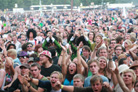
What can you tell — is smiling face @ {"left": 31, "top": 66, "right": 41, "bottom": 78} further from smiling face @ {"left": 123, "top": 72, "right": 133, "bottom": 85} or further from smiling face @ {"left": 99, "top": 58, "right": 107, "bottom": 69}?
smiling face @ {"left": 123, "top": 72, "right": 133, "bottom": 85}

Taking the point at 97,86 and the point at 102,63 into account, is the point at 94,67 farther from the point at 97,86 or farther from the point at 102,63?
the point at 97,86

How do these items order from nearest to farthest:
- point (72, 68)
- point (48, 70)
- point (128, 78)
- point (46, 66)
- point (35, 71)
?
point (128, 78) < point (35, 71) < point (72, 68) < point (48, 70) < point (46, 66)

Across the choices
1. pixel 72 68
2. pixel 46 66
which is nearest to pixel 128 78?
pixel 72 68

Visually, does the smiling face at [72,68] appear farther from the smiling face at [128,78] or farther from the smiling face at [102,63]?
the smiling face at [128,78]

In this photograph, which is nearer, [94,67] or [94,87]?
[94,87]

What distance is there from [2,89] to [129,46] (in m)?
4.39

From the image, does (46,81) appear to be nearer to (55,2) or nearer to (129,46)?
(129,46)

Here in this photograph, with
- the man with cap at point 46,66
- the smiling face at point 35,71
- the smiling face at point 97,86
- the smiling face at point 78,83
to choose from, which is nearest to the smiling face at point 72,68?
the man with cap at point 46,66

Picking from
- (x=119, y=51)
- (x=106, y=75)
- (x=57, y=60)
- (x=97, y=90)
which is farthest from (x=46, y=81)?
(x=119, y=51)

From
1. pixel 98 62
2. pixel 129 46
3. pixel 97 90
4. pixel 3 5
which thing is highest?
pixel 3 5

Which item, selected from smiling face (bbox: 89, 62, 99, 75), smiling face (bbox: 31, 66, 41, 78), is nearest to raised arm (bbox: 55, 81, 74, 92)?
smiling face (bbox: 31, 66, 41, 78)

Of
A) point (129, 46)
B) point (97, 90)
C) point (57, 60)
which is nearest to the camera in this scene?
point (97, 90)

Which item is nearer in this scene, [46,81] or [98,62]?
[46,81]

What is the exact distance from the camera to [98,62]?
23.4 ft
